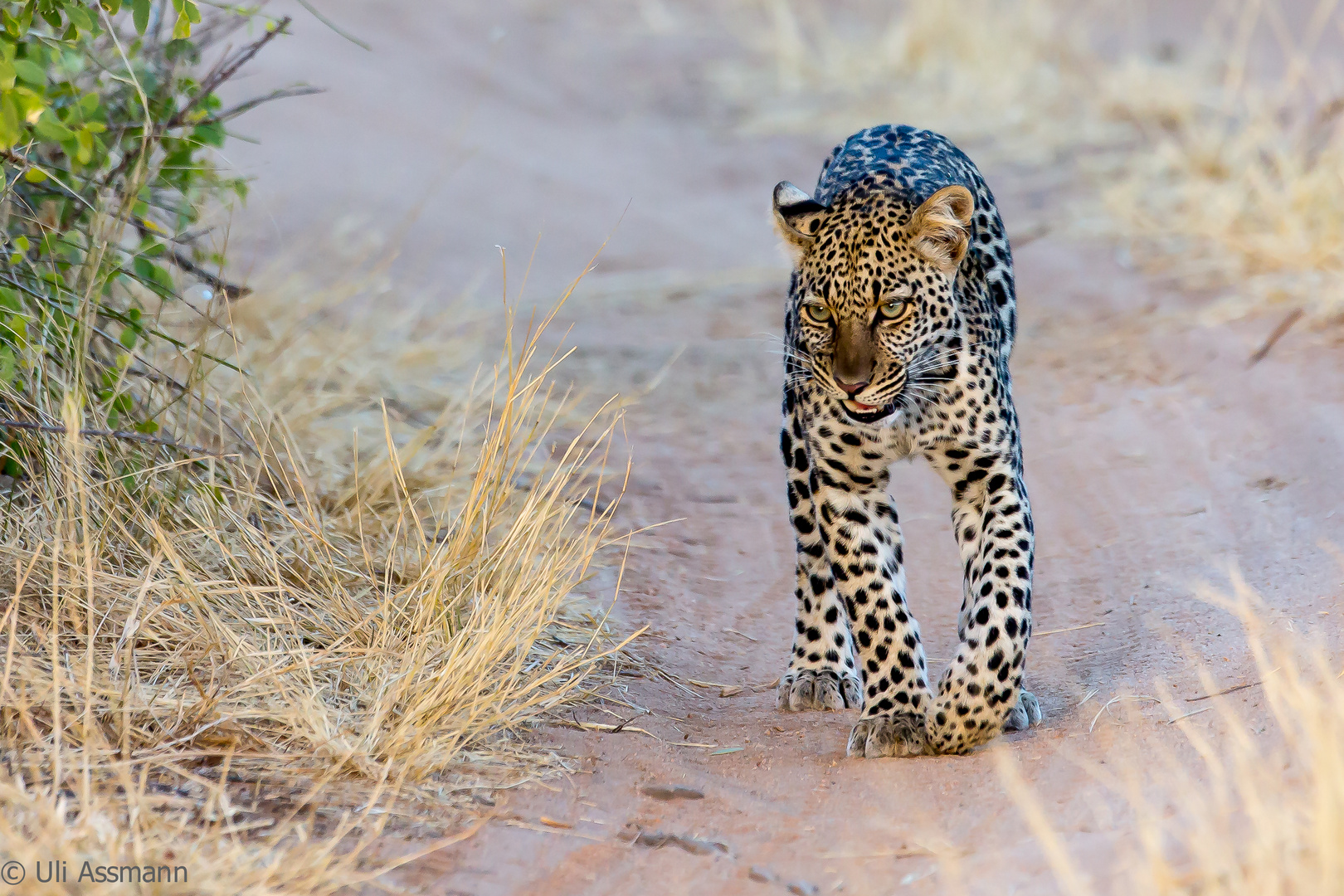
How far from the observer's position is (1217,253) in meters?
8.88

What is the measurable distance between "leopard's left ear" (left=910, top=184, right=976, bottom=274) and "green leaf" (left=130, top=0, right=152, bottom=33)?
7.62 feet

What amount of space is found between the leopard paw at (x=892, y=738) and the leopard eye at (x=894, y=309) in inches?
45.8

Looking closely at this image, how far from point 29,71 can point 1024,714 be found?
337cm

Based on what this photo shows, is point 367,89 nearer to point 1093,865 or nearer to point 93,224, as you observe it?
point 93,224

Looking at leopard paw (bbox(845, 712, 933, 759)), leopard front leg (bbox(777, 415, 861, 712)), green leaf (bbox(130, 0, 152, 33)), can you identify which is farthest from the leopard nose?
green leaf (bbox(130, 0, 152, 33))

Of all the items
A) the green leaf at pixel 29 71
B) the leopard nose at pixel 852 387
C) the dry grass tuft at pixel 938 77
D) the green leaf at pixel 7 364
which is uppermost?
the dry grass tuft at pixel 938 77

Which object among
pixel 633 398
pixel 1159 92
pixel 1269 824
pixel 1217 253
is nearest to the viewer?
pixel 1269 824

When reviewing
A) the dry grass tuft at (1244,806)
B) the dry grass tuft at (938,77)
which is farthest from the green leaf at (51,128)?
the dry grass tuft at (938,77)

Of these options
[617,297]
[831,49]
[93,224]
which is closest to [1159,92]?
[831,49]

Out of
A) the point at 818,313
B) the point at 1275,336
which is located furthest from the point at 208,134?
the point at 1275,336

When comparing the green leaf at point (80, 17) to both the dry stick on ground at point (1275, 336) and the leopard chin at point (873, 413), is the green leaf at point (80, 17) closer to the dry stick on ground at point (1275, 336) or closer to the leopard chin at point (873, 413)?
the leopard chin at point (873, 413)

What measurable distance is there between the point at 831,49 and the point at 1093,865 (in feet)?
44.6

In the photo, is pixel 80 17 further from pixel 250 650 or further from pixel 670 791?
pixel 670 791

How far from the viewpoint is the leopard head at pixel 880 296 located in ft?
13.4
